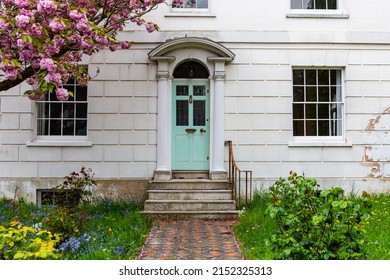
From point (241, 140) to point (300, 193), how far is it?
669cm

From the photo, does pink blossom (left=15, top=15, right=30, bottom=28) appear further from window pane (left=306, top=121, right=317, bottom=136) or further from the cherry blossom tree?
window pane (left=306, top=121, right=317, bottom=136)

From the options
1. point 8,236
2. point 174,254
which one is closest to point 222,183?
point 174,254

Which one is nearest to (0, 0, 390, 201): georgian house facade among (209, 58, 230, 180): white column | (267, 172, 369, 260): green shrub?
(209, 58, 230, 180): white column

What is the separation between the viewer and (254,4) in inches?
479

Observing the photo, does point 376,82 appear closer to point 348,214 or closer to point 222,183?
point 222,183

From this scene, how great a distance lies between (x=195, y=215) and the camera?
10234 mm

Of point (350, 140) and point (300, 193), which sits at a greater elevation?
point (350, 140)

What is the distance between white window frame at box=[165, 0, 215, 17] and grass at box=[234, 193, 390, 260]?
4.99 meters

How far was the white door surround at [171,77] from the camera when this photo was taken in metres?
11.7

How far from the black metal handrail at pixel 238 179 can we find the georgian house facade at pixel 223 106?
0.69ft

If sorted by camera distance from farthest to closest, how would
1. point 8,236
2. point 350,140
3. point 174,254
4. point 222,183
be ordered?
point 350,140 < point 222,183 < point 174,254 < point 8,236

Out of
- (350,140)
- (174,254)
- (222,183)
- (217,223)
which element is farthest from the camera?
(350,140)

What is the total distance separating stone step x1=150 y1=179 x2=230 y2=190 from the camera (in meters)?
11.1

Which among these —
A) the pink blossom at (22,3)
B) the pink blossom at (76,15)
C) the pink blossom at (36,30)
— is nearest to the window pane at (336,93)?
the pink blossom at (76,15)
